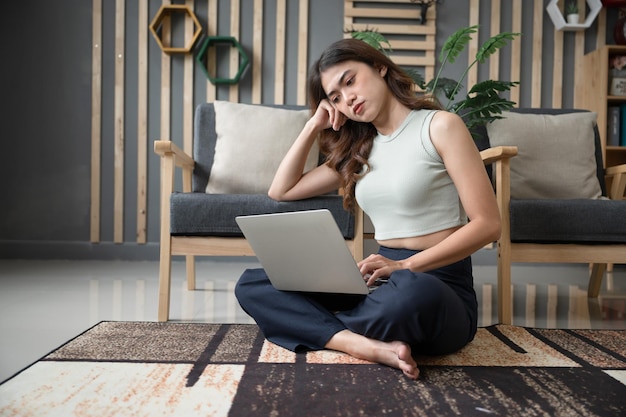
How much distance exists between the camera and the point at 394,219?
1.45 metres

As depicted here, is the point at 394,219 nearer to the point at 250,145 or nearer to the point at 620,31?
the point at 250,145

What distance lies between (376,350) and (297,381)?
21cm

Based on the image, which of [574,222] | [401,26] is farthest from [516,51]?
[574,222]

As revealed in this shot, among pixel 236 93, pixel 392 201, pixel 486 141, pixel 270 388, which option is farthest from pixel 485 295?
pixel 236 93

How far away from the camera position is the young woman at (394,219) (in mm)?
1245

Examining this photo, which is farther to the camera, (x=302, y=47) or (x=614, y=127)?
(x=302, y=47)

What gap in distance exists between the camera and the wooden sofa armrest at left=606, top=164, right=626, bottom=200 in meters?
2.35

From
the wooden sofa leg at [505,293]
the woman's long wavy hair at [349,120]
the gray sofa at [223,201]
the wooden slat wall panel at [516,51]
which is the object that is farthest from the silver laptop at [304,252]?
the wooden slat wall panel at [516,51]

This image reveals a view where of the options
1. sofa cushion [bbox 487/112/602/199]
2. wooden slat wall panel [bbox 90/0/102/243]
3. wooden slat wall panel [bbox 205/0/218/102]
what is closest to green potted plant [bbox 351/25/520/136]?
sofa cushion [bbox 487/112/602/199]

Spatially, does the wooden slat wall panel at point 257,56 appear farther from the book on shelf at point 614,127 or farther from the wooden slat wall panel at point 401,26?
the book on shelf at point 614,127

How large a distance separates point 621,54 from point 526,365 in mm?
3241

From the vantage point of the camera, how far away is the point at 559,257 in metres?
1.90

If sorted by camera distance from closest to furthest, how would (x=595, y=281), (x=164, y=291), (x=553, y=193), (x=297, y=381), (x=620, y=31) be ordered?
(x=297, y=381), (x=164, y=291), (x=553, y=193), (x=595, y=281), (x=620, y=31)

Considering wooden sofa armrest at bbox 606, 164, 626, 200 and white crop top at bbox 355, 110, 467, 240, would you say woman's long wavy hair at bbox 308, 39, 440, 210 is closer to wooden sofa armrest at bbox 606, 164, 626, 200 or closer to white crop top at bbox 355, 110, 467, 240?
white crop top at bbox 355, 110, 467, 240
